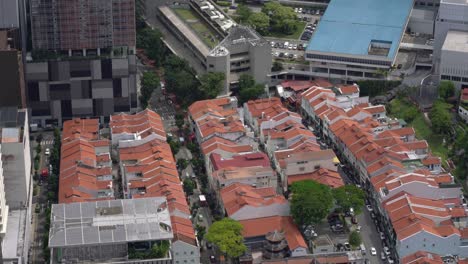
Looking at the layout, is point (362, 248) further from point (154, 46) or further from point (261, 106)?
point (154, 46)

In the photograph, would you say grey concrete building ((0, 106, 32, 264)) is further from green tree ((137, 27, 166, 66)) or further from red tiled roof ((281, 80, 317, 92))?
red tiled roof ((281, 80, 317, 92))

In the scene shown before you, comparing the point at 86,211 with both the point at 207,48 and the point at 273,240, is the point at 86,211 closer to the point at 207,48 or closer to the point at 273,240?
the point at 273,240

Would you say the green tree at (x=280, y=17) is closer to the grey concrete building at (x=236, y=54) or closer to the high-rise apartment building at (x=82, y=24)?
the grey concrete building at (x=236, y=54)

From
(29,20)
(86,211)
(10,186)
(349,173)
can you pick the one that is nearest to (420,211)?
(349,173)

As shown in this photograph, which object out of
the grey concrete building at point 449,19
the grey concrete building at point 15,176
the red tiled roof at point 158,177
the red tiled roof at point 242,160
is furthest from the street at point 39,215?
the grey concrete building at point 449,19

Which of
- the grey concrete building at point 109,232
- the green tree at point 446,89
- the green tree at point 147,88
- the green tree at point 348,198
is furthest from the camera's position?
the green tree at point 147,88

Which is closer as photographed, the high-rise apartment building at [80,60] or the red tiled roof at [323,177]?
the red tiled roof at [323,177]

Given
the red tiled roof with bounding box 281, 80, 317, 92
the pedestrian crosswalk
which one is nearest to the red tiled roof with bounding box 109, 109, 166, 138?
the pedestrian crosswalk
